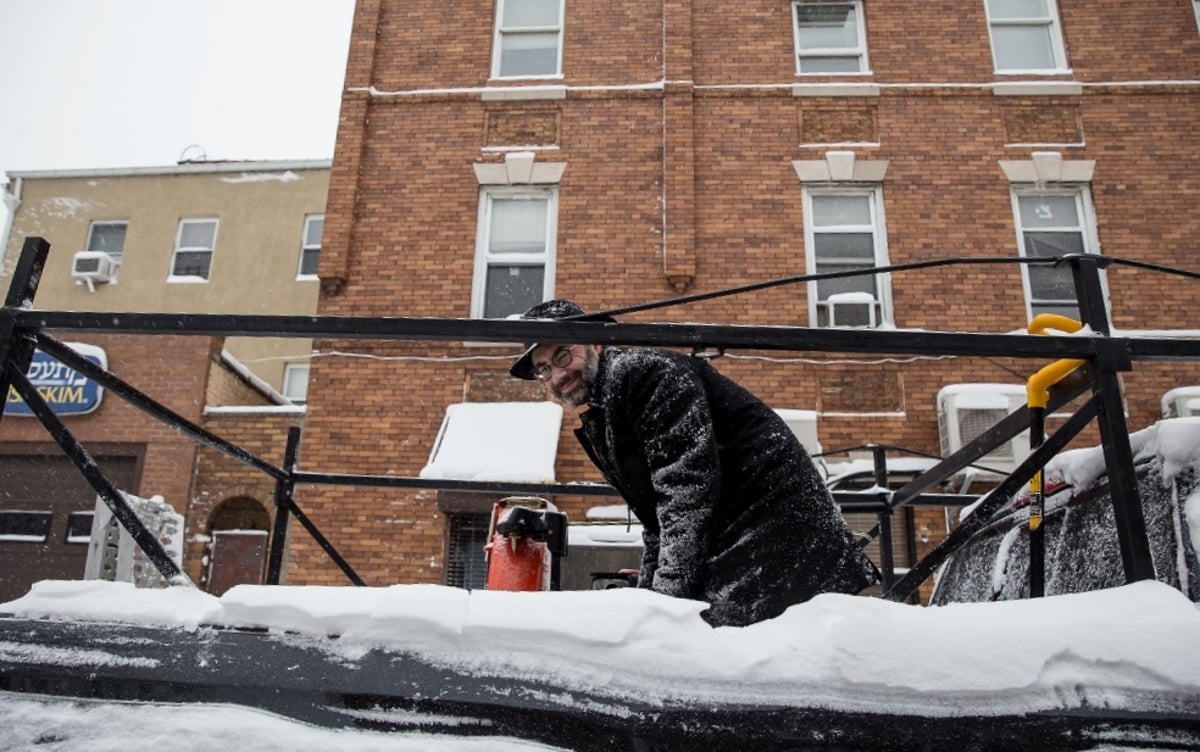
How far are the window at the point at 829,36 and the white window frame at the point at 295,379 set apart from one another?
11646 mm

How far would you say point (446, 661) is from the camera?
1507 mm

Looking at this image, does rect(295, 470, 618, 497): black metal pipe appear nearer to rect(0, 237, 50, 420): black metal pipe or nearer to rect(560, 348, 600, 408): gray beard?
rect(560, 348, 600, 408): gray beard

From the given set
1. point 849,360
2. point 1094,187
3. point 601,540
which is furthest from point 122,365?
point 1094,187

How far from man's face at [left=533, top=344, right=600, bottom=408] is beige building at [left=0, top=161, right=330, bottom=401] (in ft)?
49.7

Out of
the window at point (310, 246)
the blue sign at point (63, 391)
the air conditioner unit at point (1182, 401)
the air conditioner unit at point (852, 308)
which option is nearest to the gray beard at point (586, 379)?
the air conditioner unit at point (852, 308)

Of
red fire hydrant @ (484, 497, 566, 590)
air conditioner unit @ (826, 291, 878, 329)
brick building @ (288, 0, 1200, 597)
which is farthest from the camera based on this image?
air conditioner unit @ (826, 291, 878, 329)

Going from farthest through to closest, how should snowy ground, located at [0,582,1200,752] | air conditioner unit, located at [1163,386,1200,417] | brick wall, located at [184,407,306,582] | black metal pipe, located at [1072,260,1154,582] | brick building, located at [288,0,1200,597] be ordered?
brick wall, located at [184,407,306,582]
brick building, located at [288,0,1200,597]
air conditioner unit, located at [1163,386,1200,417]
black metal pipe, located at [1072,260,1154,582]
snowy ground, located at [0,582,1200,752]

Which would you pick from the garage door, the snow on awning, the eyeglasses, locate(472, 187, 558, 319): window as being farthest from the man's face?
the garage door

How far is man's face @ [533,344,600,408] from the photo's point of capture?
8.64 ft

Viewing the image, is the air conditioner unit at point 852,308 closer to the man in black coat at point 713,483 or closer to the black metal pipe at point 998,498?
the man in black coat at point 713,483

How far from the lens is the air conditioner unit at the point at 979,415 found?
8125 millimetres

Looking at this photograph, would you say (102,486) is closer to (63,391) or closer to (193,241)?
(63,391)

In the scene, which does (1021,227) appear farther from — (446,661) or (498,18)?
(446,661)

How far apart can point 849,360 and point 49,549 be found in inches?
399
